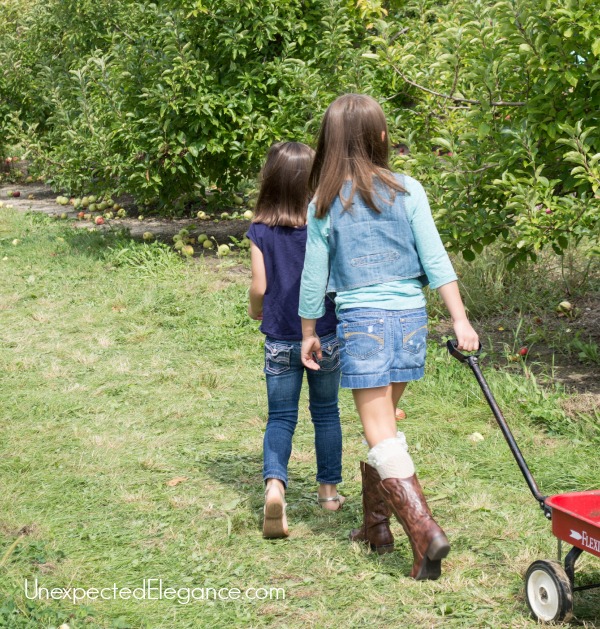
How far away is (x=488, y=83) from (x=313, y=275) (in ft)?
7.52

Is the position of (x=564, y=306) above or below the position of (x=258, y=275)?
below

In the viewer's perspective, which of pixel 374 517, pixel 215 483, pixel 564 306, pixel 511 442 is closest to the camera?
pixel 511 442

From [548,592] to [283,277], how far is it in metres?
1.63

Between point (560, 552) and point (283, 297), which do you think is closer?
point (560, 552)

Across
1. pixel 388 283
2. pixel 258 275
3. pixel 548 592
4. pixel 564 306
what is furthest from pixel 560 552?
pixel 564 306

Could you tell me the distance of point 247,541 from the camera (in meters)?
3.62

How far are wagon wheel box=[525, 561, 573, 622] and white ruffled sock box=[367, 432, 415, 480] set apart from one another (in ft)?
1.77

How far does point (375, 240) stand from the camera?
3.20m

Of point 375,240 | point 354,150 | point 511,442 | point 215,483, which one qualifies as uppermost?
point 354,150

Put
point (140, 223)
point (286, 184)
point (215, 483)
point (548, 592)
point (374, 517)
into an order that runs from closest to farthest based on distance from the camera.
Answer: point (548, 592), point (374, 517), point (286, 184), point (215, 483), point (140, 223)

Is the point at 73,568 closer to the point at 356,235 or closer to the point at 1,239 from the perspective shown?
the point at 356,235

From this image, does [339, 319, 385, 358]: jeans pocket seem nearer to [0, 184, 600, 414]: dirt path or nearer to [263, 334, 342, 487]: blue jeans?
[263, 334, 342, 487]: blue jeans

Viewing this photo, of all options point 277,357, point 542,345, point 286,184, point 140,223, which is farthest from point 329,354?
point 140,223

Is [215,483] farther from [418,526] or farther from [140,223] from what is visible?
[140,223]
